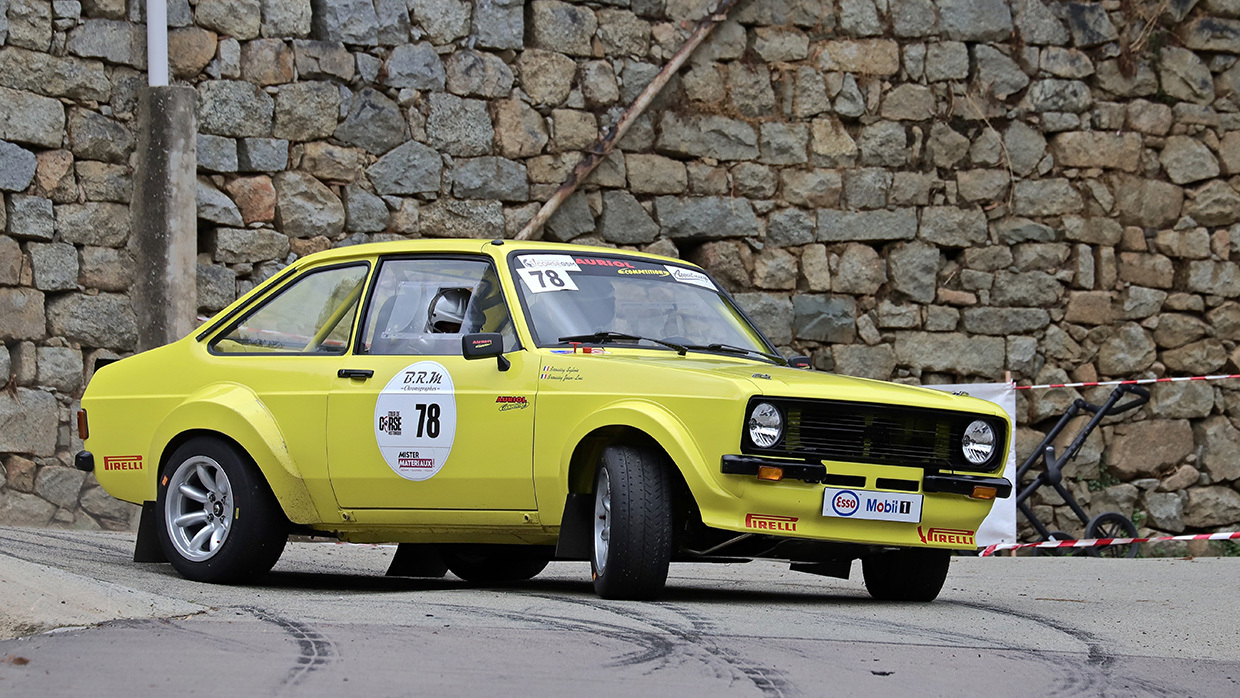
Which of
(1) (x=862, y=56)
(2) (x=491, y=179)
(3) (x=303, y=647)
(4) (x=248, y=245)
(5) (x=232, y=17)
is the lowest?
(3) (x=303, y=647)

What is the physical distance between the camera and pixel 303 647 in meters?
5.08

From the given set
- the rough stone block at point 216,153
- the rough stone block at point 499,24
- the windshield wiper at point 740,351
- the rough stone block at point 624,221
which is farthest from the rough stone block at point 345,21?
the windshield wiper at point 740,351

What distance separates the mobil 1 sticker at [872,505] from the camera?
21.4 feet

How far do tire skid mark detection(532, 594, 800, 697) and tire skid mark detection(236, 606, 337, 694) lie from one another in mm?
911

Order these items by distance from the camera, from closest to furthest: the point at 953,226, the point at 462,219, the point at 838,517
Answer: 1. the point at 838,517
2. the point at 462,219
3. the point at 953,226

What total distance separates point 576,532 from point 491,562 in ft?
6.08

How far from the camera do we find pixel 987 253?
14.3m

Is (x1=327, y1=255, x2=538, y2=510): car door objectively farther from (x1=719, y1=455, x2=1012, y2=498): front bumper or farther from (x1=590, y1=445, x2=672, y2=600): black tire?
(x1=719, y1=455, x2=1012, y2=498): front bumper

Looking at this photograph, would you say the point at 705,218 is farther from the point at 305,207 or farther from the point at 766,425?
the point at 766,425

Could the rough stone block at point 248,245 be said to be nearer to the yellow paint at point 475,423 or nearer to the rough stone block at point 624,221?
the rough stone block at point 624,221

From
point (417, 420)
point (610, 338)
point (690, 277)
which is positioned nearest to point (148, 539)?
point (417, 420)

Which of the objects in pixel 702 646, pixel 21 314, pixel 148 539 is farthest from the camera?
pixel 21 314

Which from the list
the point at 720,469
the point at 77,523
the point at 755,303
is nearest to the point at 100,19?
the point at 77,523

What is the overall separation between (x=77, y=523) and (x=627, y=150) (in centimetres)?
526
